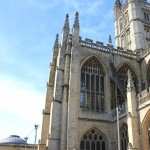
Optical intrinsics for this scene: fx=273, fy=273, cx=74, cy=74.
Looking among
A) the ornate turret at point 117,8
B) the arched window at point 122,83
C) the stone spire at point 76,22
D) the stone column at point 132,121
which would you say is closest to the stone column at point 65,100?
the stone spire at point 76,22

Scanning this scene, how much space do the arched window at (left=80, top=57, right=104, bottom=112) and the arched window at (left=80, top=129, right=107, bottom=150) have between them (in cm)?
263

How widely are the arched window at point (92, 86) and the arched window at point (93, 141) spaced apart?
2.63 metres

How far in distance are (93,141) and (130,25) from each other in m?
21.1

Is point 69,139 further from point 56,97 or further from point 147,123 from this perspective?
point 147,123

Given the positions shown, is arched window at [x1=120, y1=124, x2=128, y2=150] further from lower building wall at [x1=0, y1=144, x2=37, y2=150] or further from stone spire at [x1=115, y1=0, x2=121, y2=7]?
stone spire at [x1=115, y1=0, x2=121, y2=7]

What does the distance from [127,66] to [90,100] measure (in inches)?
277

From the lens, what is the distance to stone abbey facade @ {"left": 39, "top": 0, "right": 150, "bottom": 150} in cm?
2348

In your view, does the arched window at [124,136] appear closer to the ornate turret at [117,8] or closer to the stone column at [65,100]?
the stone column at [65,100]

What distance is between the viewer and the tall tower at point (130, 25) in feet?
128

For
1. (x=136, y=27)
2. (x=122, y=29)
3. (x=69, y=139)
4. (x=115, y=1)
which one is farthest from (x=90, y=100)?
(x=115, y=1)

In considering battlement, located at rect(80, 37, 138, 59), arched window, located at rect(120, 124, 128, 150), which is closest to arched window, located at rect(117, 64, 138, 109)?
battlement, located at rect(80, 37, 138, 59)

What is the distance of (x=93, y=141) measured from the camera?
87.1 ft

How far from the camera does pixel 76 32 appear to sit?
30734 millimetres

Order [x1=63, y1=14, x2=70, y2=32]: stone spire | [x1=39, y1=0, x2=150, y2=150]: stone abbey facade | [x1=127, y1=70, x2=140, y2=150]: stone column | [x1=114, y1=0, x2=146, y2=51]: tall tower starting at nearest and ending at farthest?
[x1=127, y1=70, x2=140, y2=150]: stone column
[x1=39, y1=0, x2=150, y2=150]: stone abbey facade
[x1=63, y1=14, x2=70, y2=32]: stone spire
[x1=114, y1=0, x2=146, y2=51]: tall tower
